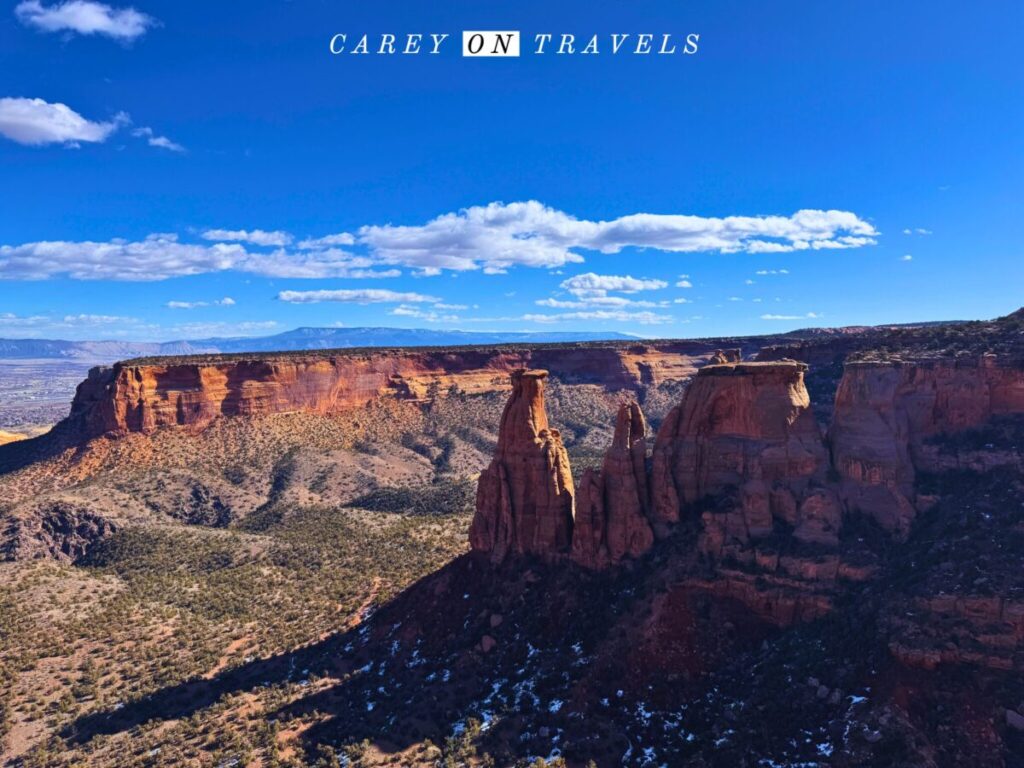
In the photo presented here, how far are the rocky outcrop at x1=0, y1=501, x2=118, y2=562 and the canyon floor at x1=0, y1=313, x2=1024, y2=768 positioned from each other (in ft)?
1.32

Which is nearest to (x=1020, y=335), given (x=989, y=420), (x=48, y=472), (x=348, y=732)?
(x=989, y=420)

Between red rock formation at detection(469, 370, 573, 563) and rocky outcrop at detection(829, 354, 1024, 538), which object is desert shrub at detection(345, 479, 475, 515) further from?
rocky outcrop at detection(829, 354, 1024, 538)

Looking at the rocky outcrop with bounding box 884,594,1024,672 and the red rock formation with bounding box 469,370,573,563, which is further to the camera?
the red rock formation with bounding box 469,370,573,563

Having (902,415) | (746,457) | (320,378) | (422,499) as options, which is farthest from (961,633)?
(320,378)

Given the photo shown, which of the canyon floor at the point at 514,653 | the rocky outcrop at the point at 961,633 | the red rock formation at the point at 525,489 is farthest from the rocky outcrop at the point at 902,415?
the red rock formation at the point at 525,489

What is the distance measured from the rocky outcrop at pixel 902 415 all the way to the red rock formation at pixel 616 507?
1261 cm

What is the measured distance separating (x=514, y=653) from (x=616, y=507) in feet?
38.0

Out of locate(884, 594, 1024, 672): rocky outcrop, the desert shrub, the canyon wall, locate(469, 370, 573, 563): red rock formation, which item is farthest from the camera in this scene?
the desert shrub

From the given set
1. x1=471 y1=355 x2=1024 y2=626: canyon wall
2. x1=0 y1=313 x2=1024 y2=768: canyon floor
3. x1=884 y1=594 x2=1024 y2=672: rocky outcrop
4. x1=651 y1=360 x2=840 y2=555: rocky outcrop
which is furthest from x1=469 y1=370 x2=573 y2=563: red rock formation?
x1=884 y1=594 x2=1024 y2=672: rocky outcrop

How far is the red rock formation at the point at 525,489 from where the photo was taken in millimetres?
46312

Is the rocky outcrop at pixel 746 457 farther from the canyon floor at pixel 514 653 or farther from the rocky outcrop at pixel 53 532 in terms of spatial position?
the rocky outcrop at pixel 53 532

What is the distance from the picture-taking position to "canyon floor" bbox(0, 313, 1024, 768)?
96.6 ft

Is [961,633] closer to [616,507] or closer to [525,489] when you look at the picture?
[616,507]

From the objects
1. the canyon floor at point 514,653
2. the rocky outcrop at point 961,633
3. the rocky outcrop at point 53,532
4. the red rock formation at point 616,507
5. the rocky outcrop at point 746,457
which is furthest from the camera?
the rocky outcrop at point 53,532
